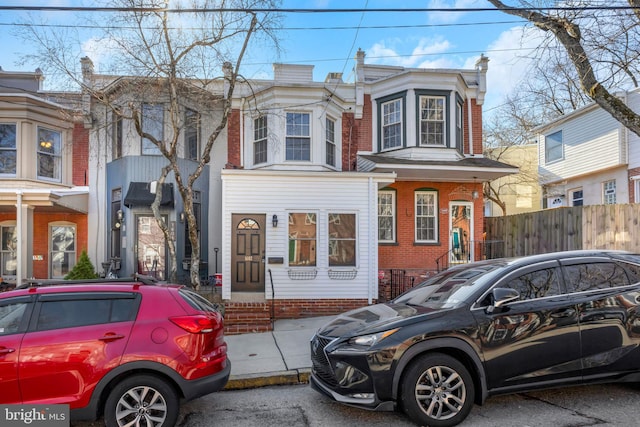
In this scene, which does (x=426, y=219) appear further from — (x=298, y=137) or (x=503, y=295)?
(x=503, y=295)

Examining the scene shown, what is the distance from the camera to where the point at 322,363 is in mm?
4500

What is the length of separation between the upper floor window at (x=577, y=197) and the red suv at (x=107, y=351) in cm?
1821

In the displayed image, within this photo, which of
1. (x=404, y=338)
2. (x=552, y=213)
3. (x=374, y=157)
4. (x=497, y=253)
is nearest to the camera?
(x=404, y=338)

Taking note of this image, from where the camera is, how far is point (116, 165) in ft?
40.0

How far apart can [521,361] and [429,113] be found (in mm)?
9985

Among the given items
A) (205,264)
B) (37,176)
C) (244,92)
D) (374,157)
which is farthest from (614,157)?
(37,176)

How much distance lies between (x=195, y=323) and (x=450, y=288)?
295cm

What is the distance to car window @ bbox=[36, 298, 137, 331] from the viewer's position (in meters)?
3.92

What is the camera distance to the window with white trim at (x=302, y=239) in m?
A: 10.1

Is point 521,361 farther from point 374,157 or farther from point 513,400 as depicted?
point 374,157

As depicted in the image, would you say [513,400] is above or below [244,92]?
below

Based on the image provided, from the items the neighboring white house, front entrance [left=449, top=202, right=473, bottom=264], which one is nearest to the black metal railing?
front entrance [left=449, top=202, right=473, bottom=264]

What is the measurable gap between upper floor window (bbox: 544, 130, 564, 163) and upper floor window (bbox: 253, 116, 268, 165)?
44.4ft

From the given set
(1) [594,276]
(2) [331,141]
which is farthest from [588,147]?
(1) [594,276]
